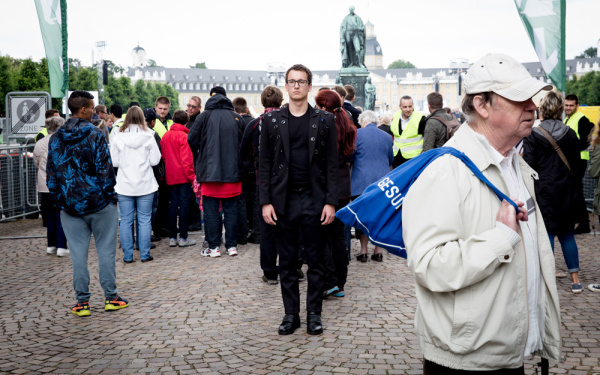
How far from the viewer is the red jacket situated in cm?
977

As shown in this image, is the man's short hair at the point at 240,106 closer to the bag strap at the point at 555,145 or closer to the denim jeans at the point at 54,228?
the denim jeans at the point at 54,228

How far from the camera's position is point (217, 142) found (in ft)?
28.6

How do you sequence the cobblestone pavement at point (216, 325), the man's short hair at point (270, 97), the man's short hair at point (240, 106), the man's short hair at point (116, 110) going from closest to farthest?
the cobblestone pavement at point (216, 325), the man's short hair at point (270, 97), the man's short hair at point (240, 106), the man's short hair at point (116, 110)

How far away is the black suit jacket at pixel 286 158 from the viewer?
5.21 m

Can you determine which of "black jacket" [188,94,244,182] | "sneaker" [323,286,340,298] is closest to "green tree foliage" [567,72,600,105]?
"black jacket" [188,94,244,182]

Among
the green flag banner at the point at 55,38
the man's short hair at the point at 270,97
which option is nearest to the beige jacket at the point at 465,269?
the man's short hair at the point at 270,97

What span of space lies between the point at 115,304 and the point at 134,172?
2830 millimetres

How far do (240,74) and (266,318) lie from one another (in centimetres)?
15534

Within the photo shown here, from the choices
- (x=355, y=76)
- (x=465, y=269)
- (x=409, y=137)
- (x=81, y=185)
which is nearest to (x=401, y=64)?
(x=355, y=76)

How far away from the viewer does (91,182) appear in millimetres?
6000

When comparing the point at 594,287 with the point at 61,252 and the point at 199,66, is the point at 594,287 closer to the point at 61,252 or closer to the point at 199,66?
the point at 61,252

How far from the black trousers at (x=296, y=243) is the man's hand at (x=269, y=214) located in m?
0.05

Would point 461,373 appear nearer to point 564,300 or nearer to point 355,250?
point 564,300

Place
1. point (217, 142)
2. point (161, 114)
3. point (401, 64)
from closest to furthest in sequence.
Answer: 1. point (217, 142)
2. point (161, 114)
3. point (401, 64)
